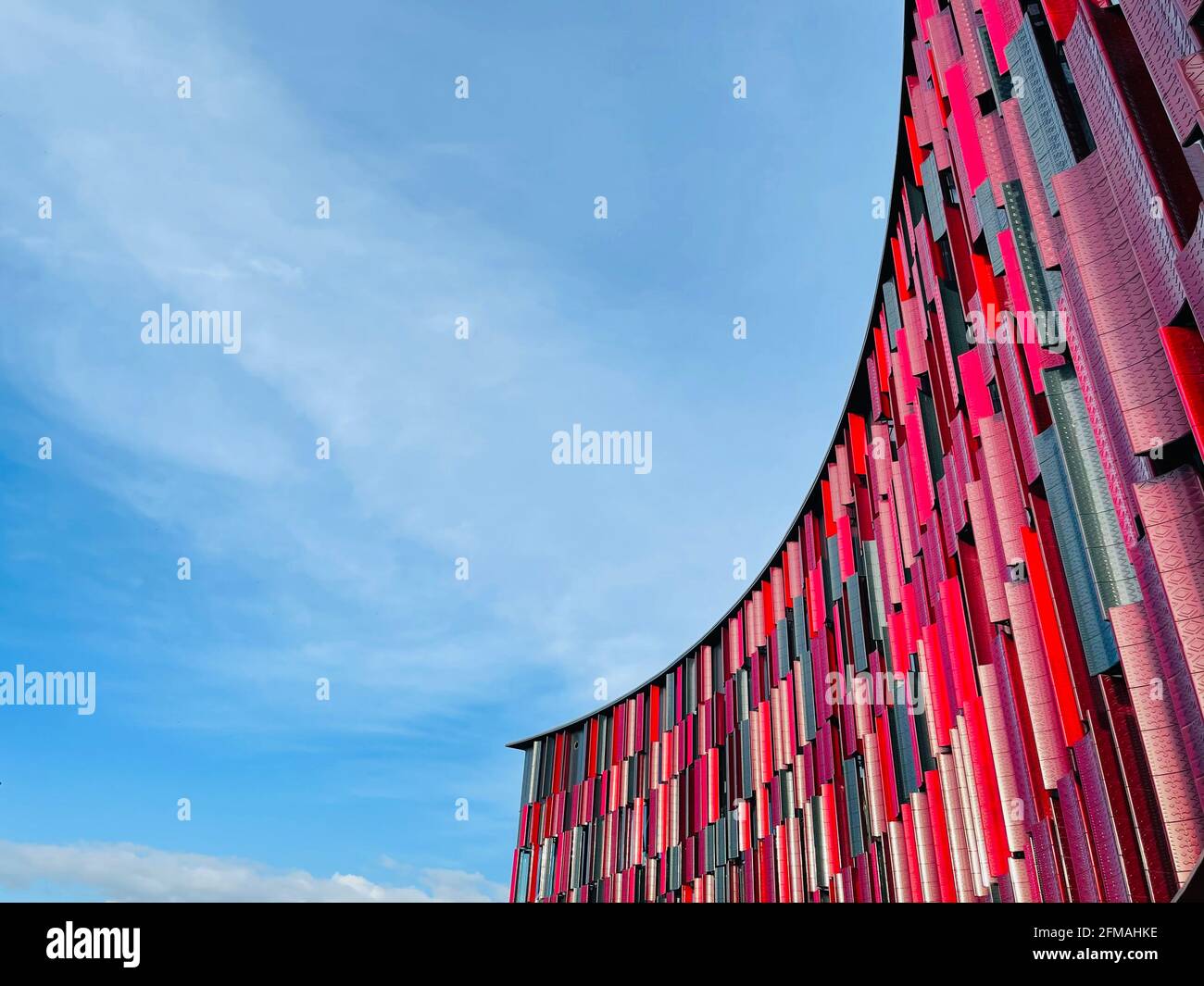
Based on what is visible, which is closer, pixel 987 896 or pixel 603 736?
pixel 987 896

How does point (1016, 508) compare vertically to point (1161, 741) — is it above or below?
above

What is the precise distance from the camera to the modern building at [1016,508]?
9.50 metres

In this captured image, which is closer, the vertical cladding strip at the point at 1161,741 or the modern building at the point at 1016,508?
the vertical cladding strip at the point at 1161,741

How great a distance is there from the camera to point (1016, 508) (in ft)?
45.9

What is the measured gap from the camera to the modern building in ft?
31.2

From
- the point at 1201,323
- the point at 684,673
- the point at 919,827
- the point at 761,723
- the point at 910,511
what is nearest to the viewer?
the point at 1201,323

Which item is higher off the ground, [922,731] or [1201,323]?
[1201,323]

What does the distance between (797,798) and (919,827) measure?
8767 millimetres

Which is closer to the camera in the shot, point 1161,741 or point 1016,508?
point 1161,741

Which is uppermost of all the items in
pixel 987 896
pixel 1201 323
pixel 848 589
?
pixel 848 589

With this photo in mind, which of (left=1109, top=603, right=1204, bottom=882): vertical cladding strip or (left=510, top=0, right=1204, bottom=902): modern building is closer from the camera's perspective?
(left=1109, top=603, right=1204, bottom=882): vertical cladding strip
